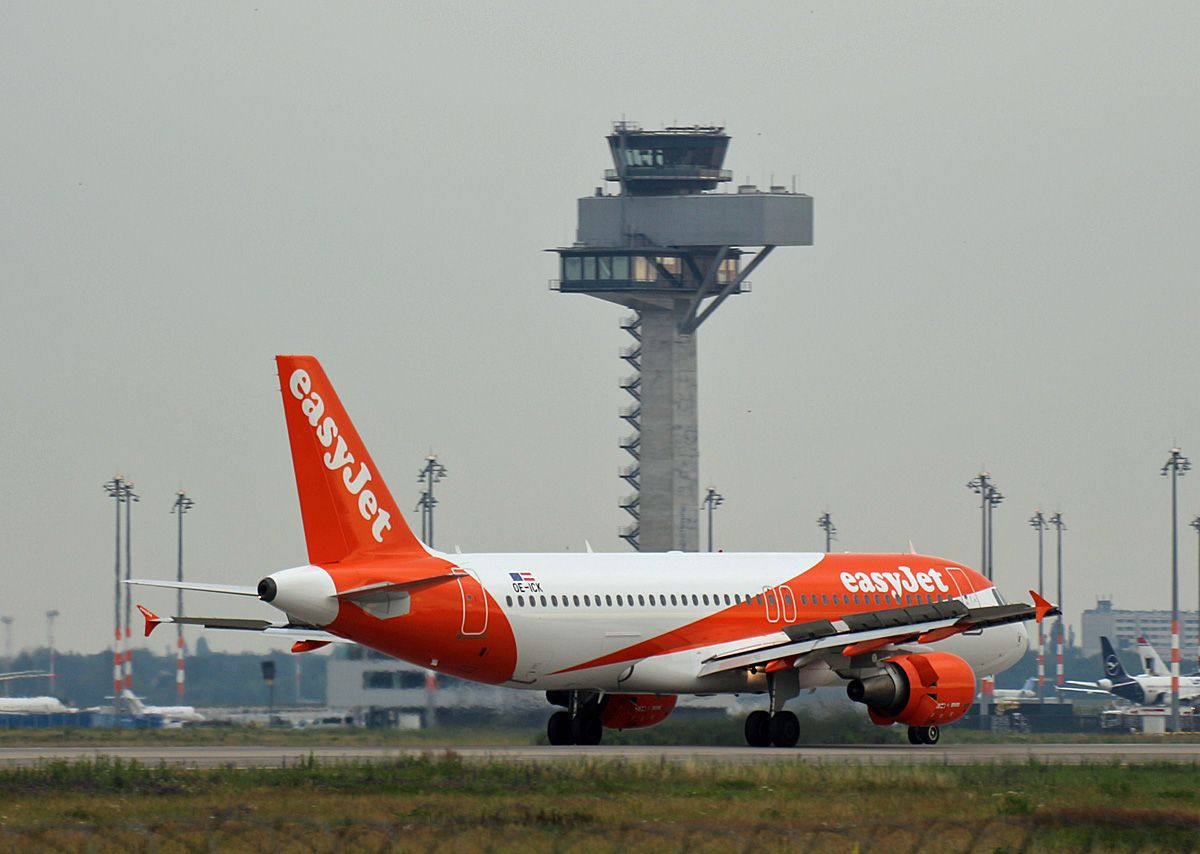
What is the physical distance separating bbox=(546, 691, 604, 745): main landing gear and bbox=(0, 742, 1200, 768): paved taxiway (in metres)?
0.48

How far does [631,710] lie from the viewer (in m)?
42.4

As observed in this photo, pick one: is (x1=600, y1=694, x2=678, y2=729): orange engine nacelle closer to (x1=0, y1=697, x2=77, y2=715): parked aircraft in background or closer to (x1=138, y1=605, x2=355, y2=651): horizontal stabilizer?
(x1=138, y1=605, x2=355, y2=651): horizontal stabilizer

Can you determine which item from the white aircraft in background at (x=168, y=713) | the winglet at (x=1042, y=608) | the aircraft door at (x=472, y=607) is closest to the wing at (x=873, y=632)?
the winglet at (x=1042, y=608)

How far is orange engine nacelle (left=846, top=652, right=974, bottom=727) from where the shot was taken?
130ft

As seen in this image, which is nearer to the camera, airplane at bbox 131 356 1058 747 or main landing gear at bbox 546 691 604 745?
airplane at bbox 131 356 1058 747

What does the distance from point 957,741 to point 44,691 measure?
355 feet

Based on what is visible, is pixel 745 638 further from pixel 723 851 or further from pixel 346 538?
pixel 723 851

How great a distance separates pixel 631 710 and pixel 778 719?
372 centimetres

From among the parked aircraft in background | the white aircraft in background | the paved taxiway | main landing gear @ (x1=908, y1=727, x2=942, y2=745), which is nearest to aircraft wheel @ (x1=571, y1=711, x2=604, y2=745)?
the paved taxiway

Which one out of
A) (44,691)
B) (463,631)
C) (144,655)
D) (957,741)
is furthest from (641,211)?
(463,631)

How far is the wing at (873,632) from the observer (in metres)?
38.6

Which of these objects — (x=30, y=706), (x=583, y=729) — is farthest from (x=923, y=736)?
(x=30, y=706)

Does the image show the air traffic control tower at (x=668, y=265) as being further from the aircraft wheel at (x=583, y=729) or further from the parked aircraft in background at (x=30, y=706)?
the aircraft wheel at (x=583, y=729)

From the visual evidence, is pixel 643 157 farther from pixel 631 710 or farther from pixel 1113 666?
pixel 631 710
